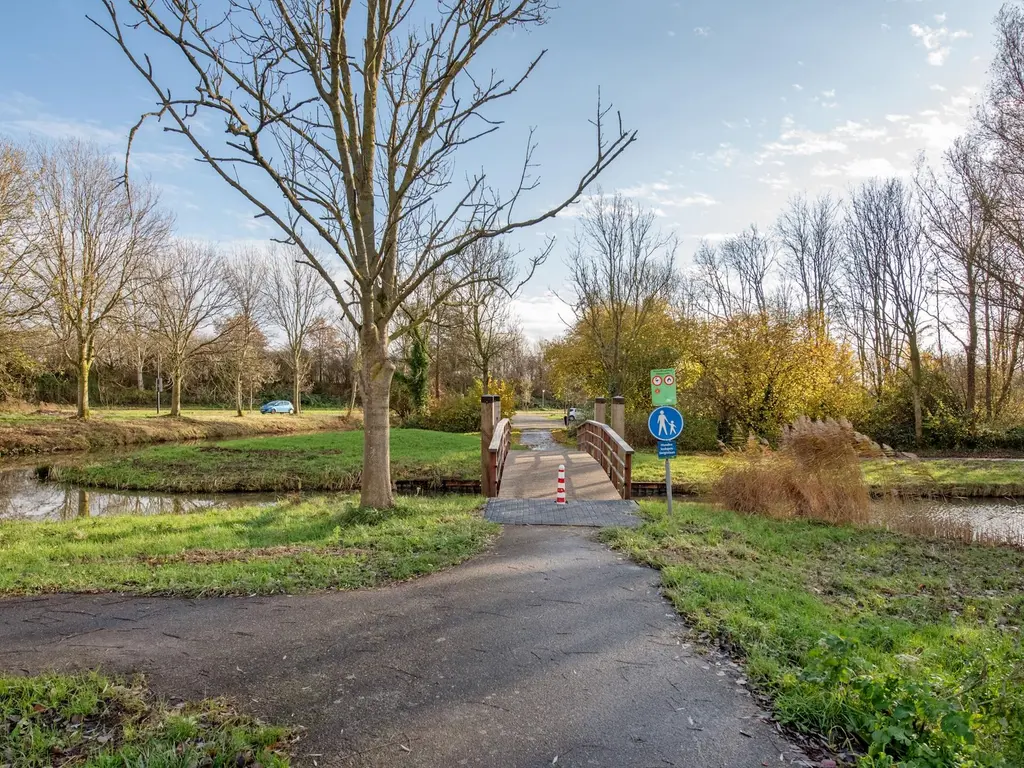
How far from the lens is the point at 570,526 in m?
8.98

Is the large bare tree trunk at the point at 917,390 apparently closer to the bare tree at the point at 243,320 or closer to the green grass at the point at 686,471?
the green grass at the point at 686,471

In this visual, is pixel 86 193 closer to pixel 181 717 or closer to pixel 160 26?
pixel 160 26

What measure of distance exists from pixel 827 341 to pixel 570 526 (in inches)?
747

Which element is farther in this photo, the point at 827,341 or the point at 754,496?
the point at 827,341

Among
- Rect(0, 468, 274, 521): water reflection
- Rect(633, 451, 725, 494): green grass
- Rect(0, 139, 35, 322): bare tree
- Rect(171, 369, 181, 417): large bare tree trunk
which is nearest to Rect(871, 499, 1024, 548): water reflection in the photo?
Rect(633, 451, 725, 494): green grass

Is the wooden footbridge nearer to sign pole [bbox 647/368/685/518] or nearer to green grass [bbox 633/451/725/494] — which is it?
sign pole [bbox 647/368/685/518]

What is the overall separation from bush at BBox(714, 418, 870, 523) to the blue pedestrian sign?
9.88 feet

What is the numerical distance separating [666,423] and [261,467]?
13551 mm

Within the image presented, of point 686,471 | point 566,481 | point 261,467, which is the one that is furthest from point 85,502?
point 686,471

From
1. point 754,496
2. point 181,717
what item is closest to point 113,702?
point 181,717

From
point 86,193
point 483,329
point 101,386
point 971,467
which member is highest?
point 86,193

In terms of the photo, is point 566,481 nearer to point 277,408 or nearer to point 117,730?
point 117,730

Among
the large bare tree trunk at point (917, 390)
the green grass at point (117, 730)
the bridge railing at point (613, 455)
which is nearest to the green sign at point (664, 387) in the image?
the bridge railing at point (613, 455)

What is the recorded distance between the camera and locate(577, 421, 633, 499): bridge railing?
1156 centimetres
